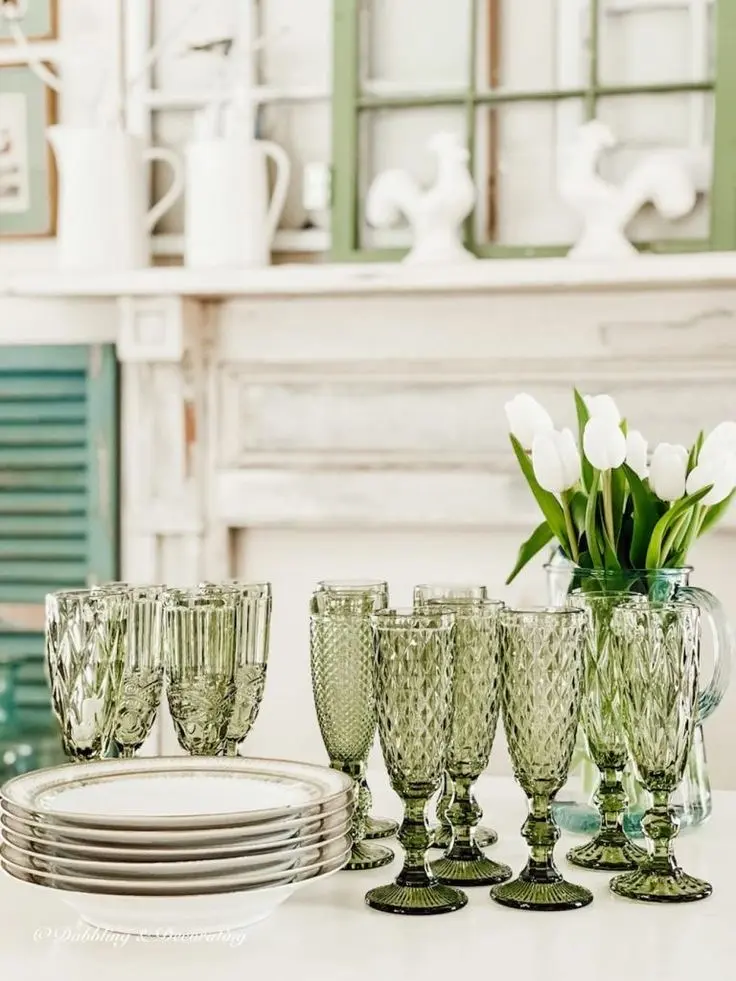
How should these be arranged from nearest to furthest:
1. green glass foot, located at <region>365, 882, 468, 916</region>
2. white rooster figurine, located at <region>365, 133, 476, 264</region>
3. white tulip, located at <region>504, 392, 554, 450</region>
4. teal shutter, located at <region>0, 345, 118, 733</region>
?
green glass foot, located at <region>365, 882, 468, 916</region> < white tulip, located at <region>504, 392, 554, 450</region> < white rooster figurine, located at <region>365, 133, 476, 264</region> < teal shutter, located at <region>0, 345, 118, 733</region>

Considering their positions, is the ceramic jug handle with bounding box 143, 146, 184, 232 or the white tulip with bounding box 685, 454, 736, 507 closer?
the white tulip with bounding box 685, 454, 736, 507

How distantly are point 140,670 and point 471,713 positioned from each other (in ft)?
0.96

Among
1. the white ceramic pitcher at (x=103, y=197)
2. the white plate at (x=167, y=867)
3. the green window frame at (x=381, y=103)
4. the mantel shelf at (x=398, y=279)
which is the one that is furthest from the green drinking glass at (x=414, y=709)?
the white ceramic pitcher at (x=103, y=197)

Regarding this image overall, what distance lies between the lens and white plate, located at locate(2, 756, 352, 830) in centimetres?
108

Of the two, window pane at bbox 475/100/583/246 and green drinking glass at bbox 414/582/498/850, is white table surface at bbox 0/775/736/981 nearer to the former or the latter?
green drinking glass at bbox 414/582/498/850

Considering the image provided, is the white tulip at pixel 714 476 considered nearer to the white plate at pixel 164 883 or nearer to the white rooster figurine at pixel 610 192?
the white plate at pixel 164 883

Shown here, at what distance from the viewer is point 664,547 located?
131 cm

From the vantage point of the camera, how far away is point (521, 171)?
251cm

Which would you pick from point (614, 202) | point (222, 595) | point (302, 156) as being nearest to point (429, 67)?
point (302, 156)

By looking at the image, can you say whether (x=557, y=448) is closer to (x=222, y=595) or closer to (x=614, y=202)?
(x=222, y=595)

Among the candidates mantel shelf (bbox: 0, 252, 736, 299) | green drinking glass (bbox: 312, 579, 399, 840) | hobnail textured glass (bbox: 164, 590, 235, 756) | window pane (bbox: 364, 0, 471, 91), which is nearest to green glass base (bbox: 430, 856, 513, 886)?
green drinking glass (bbox: 312, 579, 399, 840)

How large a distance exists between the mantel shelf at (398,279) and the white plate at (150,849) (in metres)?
1.49

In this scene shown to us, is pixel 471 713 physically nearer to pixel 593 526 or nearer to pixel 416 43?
pixel 593 526

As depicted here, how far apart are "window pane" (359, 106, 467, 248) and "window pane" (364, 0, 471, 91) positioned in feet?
0.17
